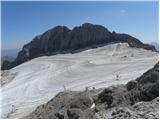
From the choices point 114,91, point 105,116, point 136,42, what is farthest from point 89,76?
point 136,42

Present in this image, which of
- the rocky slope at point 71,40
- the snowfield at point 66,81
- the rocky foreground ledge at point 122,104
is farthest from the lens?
the rocky slope at point 71,40

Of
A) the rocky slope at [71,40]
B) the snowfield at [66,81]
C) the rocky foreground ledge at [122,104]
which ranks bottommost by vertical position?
the snowfield at [66,81]

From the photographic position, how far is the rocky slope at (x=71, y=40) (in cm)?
5825

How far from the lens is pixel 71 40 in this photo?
2383 inches

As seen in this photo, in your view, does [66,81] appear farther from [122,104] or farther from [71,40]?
[71,40]

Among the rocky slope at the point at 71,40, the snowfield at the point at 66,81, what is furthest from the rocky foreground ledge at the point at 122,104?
the rocky slope at the point at 71,40

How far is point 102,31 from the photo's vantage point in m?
59.3

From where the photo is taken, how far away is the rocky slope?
58.2 metres

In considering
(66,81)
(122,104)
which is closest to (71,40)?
(66,81)

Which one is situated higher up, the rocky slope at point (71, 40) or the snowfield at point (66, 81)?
the rocky slope at point (71, 40)

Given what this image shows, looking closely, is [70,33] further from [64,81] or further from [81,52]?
[64,81]

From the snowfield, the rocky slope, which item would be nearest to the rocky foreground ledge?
the snowfield

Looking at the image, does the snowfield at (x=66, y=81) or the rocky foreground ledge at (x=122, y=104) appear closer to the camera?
the rocky foreground ledge at (x=122, y=104)

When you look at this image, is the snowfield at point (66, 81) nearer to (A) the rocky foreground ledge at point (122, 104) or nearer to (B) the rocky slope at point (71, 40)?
(A) the rocky foreground ledge at point (122, 104)
